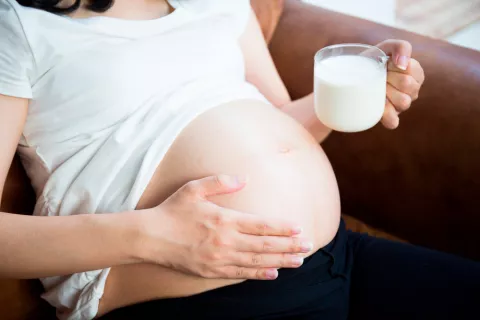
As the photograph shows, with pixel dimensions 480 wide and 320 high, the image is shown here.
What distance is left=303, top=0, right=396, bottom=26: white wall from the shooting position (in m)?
1.74

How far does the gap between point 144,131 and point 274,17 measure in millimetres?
603

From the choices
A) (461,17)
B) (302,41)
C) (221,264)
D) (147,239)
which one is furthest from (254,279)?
(461,17)

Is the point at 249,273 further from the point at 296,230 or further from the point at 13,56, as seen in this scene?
the point at 13,56

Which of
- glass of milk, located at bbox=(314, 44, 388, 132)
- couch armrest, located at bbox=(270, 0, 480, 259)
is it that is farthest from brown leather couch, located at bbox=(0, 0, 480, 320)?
glass of milk, located at bbox=(314, 44, 388, 132)

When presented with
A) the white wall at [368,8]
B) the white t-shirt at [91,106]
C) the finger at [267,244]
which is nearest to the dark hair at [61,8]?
the white t-shirt at [91,106]

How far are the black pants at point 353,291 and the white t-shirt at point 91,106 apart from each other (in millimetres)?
186

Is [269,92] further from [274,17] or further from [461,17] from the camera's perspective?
[461,17]

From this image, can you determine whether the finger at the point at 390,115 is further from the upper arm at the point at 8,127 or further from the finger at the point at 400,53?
the upper arm at the point at 8,127

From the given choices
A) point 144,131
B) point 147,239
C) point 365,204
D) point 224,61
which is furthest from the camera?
point 365,204

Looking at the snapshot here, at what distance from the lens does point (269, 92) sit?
1131mm

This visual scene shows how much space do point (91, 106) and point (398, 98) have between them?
0.53 metres

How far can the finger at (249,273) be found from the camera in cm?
78

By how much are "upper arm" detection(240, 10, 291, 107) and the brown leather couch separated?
15cm

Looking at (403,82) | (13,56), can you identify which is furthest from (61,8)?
(403,82)
